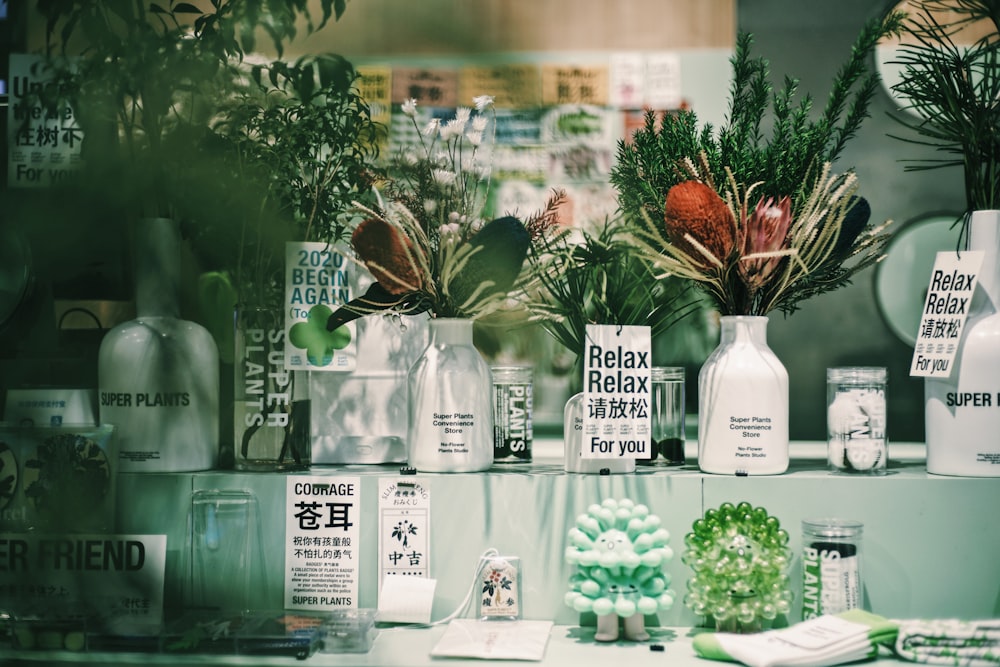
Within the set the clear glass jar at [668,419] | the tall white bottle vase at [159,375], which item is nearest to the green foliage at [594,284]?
the clear glass jar at [668,419]

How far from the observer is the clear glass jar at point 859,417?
1.30 meters

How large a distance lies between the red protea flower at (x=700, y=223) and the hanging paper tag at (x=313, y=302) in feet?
1.63

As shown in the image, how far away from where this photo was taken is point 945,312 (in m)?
1.30

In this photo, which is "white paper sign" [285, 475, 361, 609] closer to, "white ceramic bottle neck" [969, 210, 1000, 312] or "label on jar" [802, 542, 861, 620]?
"label on jar" [802, 542, 861, 620]

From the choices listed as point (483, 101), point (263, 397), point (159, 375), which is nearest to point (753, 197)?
point (263, 397)

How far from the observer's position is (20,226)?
1.55 feet

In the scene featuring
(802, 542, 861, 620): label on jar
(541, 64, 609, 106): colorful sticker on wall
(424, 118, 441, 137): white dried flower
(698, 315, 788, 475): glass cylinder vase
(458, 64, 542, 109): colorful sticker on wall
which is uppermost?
(424, 118, 441, 137): white dried flower

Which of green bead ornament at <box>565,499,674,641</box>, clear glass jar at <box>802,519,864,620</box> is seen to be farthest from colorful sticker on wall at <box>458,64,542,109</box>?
clear glass jar at <box>802,519,864,620</box>

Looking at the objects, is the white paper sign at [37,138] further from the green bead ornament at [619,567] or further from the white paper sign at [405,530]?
the green bead ornament at [619,567]

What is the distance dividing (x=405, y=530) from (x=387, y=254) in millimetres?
402

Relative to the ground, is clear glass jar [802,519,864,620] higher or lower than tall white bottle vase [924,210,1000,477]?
lower

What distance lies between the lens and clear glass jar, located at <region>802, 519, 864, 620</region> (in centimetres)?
123

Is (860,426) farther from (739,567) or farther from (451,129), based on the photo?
(451,129)

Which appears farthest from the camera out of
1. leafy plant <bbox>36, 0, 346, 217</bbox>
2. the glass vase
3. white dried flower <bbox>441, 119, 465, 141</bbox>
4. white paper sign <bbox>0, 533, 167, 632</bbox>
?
the glass vase
